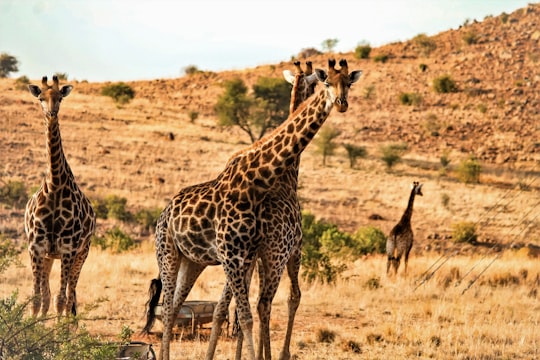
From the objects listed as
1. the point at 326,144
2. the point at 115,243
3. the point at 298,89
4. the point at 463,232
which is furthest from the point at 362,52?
the point at 298,89

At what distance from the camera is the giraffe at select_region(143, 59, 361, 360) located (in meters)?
7.46

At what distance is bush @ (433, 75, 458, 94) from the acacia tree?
1350 cm

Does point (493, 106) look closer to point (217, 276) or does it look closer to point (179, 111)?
point (179, 111)

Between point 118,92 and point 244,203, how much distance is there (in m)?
49.6

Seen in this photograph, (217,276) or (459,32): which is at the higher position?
(459,32)

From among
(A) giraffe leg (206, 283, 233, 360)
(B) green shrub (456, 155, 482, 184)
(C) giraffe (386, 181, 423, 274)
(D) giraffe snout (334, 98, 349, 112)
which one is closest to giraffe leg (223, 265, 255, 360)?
(A) giraffe leg (206, 283, 233, 360)

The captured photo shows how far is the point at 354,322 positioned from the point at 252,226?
20.2ft

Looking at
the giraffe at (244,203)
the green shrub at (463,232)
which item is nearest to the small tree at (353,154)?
the green shrub at (463,232)

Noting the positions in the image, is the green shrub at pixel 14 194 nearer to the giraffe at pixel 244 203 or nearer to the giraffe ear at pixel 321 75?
the giraffe at pixel 244 203

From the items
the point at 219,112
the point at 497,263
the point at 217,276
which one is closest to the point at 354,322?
the point at 217,276

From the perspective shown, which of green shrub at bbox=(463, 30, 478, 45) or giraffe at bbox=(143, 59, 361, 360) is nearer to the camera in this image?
giraffe at bbox=(143, 59, 361, 360)

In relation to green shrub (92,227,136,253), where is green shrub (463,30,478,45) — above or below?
above

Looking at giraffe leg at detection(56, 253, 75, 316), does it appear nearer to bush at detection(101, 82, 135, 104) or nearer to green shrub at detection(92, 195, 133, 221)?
green shrub at detection(92, 195, 133, 221)

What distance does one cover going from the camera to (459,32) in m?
76.0
